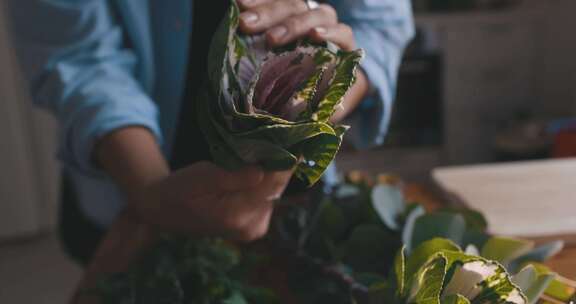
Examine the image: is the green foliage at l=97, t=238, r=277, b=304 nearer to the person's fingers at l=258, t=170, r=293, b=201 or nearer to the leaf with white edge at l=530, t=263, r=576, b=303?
the person's fingers at l=258, t=170, r=293, b=201

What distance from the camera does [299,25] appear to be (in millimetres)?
311

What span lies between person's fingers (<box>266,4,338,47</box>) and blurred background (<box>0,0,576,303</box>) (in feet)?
5.34

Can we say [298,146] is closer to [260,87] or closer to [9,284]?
→ [260,87]

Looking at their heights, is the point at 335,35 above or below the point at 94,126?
above

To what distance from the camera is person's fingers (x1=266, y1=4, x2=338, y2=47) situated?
0.97 ft

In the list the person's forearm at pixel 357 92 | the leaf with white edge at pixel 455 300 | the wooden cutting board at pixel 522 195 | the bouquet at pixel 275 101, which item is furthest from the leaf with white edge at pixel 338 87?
the wooden cutting board at pixel 522 195

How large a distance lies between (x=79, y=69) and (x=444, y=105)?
5.76ft

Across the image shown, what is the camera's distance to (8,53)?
1883 mm

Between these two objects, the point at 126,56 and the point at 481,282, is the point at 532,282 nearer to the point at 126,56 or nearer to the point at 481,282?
the point at 481,282

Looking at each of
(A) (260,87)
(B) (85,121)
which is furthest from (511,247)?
(B) (85,121)

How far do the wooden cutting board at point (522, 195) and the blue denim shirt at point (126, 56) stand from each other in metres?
0.11

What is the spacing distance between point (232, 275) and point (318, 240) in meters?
0.07

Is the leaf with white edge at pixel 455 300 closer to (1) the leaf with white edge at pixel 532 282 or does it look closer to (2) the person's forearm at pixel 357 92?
(1) the leaf with white edge at pixel 532 282

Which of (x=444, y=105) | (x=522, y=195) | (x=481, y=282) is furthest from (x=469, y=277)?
(x=444, y=105)
